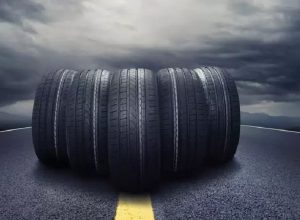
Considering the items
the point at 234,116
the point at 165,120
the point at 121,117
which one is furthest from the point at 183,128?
the point at 234,116

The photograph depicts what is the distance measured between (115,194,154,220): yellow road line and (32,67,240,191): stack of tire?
11 centimetres

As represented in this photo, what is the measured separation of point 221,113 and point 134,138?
1.69m

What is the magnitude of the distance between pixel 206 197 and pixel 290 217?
0.78 metres

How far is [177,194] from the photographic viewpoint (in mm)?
3123

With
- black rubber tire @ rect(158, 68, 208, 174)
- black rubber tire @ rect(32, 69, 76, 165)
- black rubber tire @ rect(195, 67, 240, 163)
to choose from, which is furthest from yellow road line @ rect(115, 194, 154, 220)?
black rubber tire @ rect(195, 67, 240, 163)

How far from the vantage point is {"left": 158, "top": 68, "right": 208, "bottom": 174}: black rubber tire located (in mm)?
3334

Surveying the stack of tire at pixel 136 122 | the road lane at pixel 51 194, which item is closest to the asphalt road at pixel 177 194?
the road lane at pixel 51 194

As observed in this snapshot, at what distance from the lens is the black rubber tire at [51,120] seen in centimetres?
405

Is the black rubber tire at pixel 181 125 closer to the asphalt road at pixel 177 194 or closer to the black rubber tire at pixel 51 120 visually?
the asphalt road at pixel 177 194

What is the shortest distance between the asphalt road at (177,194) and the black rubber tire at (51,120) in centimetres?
25

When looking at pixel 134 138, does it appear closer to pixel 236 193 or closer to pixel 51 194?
pixel 51 194

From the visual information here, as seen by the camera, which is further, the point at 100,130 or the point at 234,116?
the point at 234,116

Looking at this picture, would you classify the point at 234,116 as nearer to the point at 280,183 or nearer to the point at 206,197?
the point at 280,183

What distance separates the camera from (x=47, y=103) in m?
4.15
